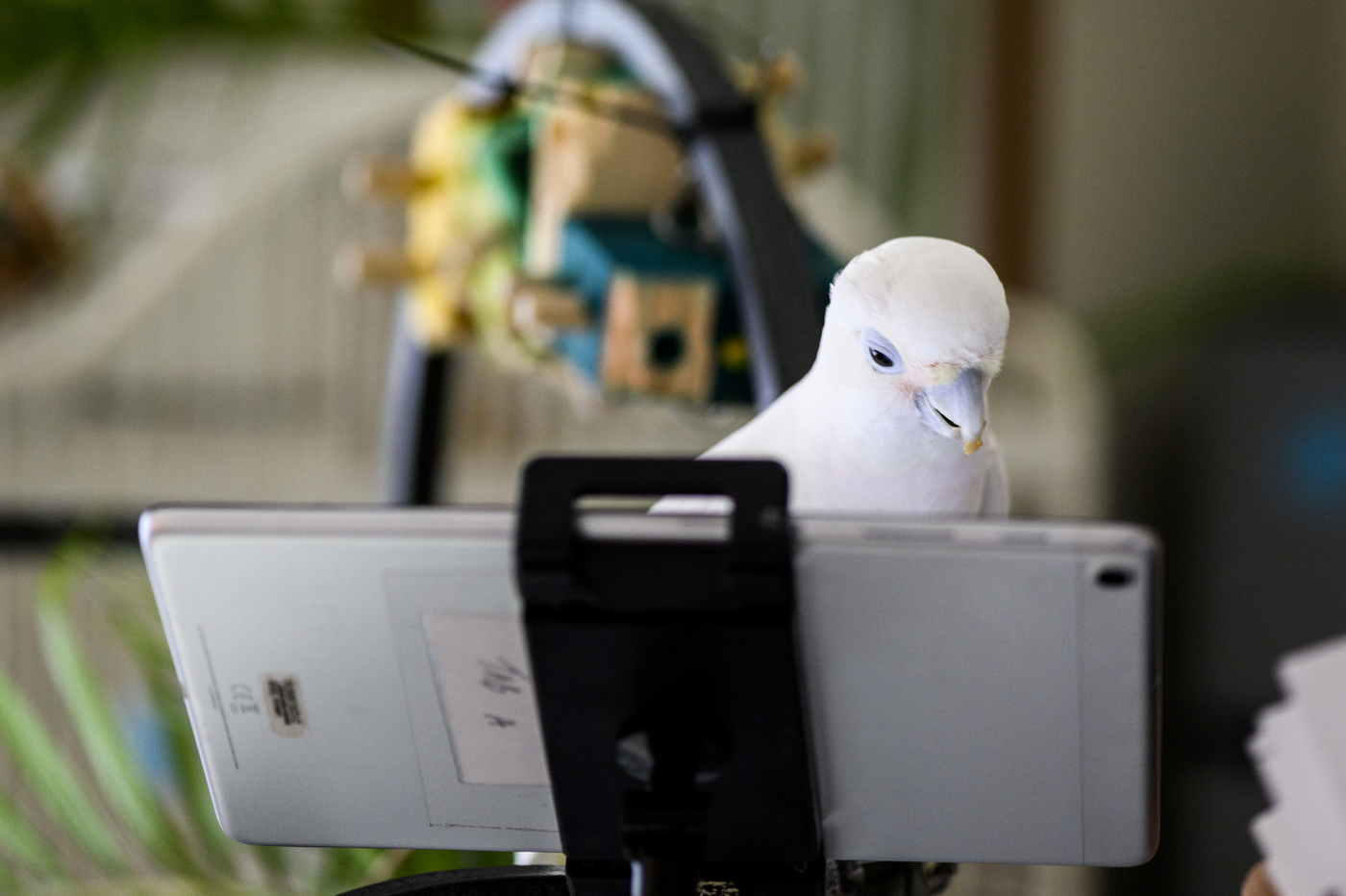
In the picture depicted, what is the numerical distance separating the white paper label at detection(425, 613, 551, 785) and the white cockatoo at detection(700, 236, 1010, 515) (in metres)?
0.11

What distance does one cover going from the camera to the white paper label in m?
0.35

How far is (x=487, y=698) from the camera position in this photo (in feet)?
1.19

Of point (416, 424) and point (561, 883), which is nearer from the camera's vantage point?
point (561, 883)

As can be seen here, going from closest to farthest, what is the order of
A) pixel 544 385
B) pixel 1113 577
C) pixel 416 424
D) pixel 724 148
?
1. pixel 1113 577
2. pixel 724 148
3. pixel 416 424
4. pixel 544 385

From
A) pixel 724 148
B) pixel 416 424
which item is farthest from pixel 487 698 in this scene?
pixel 416 424

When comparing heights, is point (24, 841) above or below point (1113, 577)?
below

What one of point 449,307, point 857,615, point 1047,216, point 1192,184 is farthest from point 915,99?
point 857,615

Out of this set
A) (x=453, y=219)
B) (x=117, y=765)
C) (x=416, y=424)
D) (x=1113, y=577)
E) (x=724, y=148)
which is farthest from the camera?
(x=416, y=424)

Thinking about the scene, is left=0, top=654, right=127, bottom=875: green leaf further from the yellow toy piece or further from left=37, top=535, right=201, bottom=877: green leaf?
the yellow toy piece

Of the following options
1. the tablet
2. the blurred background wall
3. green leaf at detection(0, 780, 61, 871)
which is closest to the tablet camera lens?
the tablet

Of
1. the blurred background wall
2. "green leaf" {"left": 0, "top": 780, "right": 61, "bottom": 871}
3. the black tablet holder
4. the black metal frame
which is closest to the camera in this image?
the black tablet holder

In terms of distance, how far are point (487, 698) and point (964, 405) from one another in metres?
0.18

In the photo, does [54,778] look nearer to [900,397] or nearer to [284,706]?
[284,706]

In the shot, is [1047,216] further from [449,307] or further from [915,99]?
[449,307]
